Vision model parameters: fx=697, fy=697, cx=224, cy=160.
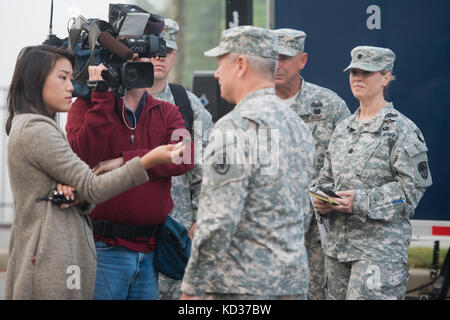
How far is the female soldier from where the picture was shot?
2.90 metres

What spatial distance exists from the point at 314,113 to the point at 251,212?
6.88 feet

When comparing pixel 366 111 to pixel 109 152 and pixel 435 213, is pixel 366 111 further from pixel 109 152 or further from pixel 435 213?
pixel 109 152

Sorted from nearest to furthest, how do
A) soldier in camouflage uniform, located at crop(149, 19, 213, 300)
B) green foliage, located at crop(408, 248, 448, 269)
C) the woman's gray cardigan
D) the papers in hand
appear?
the woman's gray cardigan < the papers in hand < soldier in camouflage uniform, located at crop(149, 19, 213, 300) < green foliage, located at crop(408, 248, 448, 269)

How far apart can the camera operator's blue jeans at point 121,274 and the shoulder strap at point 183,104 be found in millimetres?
1208

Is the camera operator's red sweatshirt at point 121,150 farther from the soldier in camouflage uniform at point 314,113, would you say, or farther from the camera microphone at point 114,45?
the soldier in camouflage uniform at point 314,113

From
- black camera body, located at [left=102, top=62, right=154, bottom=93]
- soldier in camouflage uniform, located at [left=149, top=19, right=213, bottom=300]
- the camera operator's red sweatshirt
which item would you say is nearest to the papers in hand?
soldier in camouflage uniform, located at [left=149, top=19, right=213, bottom=300]

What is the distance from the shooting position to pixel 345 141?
14.4ft

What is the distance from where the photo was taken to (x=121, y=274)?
331 centimetres

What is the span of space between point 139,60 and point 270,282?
1369 millimetres

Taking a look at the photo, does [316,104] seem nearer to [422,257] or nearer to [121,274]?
[121,274]

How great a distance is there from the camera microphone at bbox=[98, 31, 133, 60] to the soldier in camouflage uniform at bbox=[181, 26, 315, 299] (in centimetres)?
68

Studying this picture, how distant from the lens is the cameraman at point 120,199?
10.9ft

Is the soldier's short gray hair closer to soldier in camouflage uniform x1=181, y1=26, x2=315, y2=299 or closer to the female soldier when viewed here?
soldier in camouflage uniform x1=181, y1=26, x2=315, y2=299

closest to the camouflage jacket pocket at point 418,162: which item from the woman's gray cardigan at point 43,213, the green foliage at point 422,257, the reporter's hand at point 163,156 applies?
the reporter's hand at point 163,156
